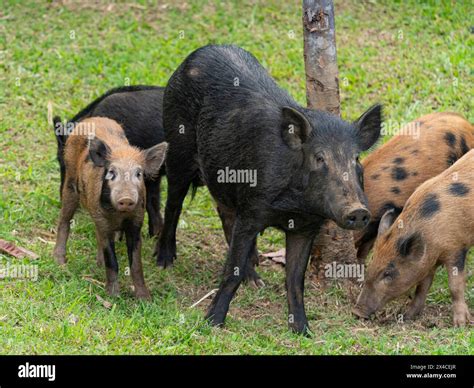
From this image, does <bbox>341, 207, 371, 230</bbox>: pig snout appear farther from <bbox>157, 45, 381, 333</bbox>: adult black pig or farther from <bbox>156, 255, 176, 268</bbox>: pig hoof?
<bbox>156, 255, 176, 268</bbox>: pig hoof

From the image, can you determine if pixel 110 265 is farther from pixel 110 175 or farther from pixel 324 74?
pixel 324 74

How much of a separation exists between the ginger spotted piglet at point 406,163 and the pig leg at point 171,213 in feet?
5.37

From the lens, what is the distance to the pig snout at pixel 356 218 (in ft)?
23.1

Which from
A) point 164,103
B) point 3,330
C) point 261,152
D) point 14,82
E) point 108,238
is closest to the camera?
point 3,330

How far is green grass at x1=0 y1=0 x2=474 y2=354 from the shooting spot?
7.43 metres

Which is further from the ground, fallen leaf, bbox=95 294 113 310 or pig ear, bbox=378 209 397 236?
pig ear, bbox=378 209 397 236

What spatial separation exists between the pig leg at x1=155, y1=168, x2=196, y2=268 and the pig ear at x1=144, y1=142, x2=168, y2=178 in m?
0.51

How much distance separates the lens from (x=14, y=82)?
480 inches

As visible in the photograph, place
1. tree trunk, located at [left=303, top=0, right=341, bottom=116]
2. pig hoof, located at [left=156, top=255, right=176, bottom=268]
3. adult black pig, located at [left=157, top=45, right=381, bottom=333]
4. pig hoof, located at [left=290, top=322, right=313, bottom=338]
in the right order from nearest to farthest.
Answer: adult black pig, located at [left=157, top=45, right=381, bottom=333] < pig hoof, located at [left=290, top=322, right=313, bottom=338] < tree trunk, located at [left=303, top=0, right=341, bottom=116] < pig hoof, located at [left=156, top=255, right=176, bottom=268]

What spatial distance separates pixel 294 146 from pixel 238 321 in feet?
4.96

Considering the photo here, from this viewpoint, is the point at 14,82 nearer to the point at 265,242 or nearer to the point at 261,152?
the point at 265,242

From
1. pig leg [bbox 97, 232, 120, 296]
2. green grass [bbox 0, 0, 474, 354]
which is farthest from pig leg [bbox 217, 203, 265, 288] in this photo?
pig leg [bbox 97, 232, 120, 296]

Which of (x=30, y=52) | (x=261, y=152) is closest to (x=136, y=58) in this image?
(x=30, y=52)

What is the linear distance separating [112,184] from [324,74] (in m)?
2.04
